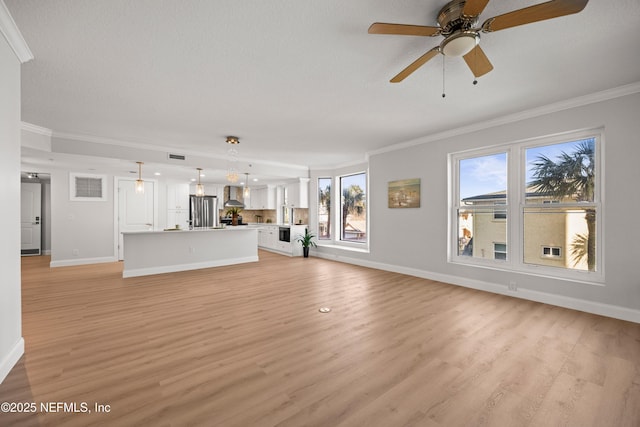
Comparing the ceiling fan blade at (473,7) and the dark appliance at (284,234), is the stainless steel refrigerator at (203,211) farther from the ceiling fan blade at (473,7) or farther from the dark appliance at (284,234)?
the ceiling fan blade at (473,7)

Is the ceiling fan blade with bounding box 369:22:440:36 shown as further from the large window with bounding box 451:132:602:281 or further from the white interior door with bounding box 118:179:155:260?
the white interior door with bounding box 118:179:155:260

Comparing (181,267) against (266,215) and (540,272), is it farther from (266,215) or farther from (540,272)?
(540,272)

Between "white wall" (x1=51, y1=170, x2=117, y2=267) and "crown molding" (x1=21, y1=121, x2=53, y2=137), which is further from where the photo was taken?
"white wall" (x1=51, y1=170, x2=117, y2=267)

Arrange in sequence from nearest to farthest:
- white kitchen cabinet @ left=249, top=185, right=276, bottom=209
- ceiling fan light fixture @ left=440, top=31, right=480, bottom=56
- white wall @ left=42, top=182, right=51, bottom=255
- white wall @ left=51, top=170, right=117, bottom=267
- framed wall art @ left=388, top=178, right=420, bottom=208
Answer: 1. ceiling fan light fixture @ left=440, top=31, right=480, bottom=56
2. framed wall art @ left=388, top=178, right=420, bottom=208
3. white wall @ left=51, top=170, right=117, bottom=267
4. white wall @ left=42, top=182, right=51, bottom=255
5. white kitchen cabinet @ left=249, top=185, right=276, bottom=209

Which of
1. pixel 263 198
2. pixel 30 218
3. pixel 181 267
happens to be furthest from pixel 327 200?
pixel 30 218

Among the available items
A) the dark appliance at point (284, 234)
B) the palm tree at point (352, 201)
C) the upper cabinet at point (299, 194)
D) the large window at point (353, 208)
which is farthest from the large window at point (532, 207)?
the dark appliance at point (284, 234)

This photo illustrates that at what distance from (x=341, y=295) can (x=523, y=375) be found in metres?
2.40

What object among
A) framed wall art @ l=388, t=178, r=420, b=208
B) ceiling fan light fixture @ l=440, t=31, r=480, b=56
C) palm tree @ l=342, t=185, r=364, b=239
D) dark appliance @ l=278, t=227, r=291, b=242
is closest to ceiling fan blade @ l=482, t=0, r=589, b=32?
ceiling fan light fixture @ l=440, t=31, r=480, b=56

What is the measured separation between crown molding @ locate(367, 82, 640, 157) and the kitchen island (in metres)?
4.67

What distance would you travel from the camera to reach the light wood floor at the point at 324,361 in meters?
1.71

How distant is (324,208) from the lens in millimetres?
8039

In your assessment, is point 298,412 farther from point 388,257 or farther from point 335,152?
point 335,152

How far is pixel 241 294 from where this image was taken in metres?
4.22

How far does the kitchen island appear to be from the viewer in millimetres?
5441
